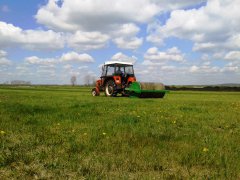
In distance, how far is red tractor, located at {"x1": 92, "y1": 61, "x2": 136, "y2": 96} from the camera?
28.2 meters

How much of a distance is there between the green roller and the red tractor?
968 millimetres

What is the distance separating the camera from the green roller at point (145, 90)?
2614cm

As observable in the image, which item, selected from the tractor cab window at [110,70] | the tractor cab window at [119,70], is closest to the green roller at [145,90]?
the tractor cab window at [119,70]

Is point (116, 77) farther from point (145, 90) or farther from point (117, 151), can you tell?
point (117, 151)

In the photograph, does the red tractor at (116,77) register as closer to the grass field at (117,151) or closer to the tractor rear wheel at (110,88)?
the tractor rear wheel at (110,88)

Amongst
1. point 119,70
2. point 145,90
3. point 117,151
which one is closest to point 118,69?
point 119,70

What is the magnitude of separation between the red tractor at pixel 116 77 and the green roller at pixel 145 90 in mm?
968

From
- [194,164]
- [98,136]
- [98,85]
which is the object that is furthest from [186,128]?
[98,85]

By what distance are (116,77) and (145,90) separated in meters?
3.30

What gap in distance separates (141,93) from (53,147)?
68.8ft

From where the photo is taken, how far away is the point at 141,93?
86.5 ft

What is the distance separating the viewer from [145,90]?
26.3 meters

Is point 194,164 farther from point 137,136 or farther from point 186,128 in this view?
point 186,128

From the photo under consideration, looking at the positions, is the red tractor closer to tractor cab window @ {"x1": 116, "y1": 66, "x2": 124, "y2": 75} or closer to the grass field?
tractor cab window @ {"x1": 116, "y1": 66, "x2": 124, "y2": 75}
